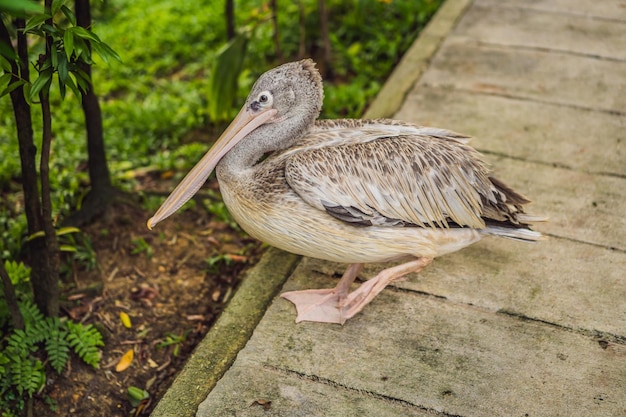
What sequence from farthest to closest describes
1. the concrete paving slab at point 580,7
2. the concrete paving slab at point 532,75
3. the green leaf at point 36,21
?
the concrete paving slab at point 580,7, the concrete paving slab at point 532,75, the green leaf at point 36,21

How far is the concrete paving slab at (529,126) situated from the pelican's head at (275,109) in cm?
159

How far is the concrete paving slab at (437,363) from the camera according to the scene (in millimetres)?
3084

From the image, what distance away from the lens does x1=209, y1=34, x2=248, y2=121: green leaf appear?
521 centimetres

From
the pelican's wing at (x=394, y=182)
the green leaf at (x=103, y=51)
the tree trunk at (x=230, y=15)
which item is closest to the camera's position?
the green leaf at (x=103, y=51)

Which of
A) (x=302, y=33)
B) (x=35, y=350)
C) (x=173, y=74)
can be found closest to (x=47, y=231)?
(x=35, y=350)

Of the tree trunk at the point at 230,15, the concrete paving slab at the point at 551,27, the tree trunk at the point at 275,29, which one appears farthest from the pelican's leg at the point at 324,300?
the concrete paving slab at the point at 551,27

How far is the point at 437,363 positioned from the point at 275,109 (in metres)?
1.35

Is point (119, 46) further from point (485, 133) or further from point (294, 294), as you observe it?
point (294, 294)

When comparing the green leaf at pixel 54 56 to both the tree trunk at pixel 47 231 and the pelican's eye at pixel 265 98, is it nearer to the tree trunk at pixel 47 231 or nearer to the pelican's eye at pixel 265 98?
the tree trunk at pixel 47 231

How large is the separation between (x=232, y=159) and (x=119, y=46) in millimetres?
3842

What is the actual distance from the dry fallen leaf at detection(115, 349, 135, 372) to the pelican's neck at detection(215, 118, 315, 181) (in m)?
1.01

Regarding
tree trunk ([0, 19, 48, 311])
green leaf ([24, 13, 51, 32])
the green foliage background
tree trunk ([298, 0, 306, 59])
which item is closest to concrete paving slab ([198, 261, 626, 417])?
tree trunk ([0, 19, 48, 311])

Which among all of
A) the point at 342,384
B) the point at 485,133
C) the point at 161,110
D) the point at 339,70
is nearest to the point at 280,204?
the point at 342,384

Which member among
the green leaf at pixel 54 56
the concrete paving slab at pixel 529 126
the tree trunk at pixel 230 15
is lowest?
the concrete paving slab at pixel 529 126
